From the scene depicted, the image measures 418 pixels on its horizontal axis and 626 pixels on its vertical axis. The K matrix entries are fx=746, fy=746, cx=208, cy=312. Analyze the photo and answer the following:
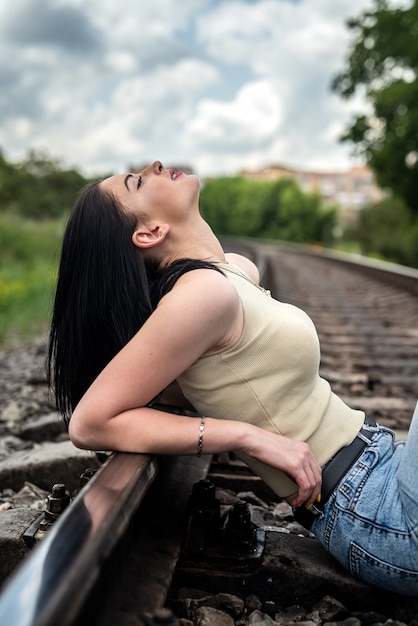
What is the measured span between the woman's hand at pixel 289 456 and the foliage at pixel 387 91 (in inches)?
845

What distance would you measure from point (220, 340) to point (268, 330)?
14cm

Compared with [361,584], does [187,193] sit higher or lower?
higher

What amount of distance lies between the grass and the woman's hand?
55.0 inches

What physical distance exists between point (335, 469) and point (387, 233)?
Answer: 42.8 m

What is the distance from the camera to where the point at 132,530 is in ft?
5.29

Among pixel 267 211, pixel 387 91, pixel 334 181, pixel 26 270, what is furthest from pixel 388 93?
pixel 334 181

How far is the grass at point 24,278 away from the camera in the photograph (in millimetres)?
8930

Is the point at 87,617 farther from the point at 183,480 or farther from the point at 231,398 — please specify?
the point at 183,480

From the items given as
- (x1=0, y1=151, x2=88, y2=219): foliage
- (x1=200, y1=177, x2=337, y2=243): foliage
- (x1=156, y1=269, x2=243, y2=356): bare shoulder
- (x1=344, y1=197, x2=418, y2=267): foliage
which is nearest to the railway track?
(x1=156, y1=269, x2=243, y2=356): bare shoulder

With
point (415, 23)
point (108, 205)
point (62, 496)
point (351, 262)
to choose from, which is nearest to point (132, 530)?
point (62, 496)

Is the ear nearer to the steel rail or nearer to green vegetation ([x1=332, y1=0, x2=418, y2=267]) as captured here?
the steel rail

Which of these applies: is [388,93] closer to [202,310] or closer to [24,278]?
[24,278]

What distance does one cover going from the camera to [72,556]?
1193 mm

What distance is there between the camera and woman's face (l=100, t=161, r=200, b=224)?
1912mm
